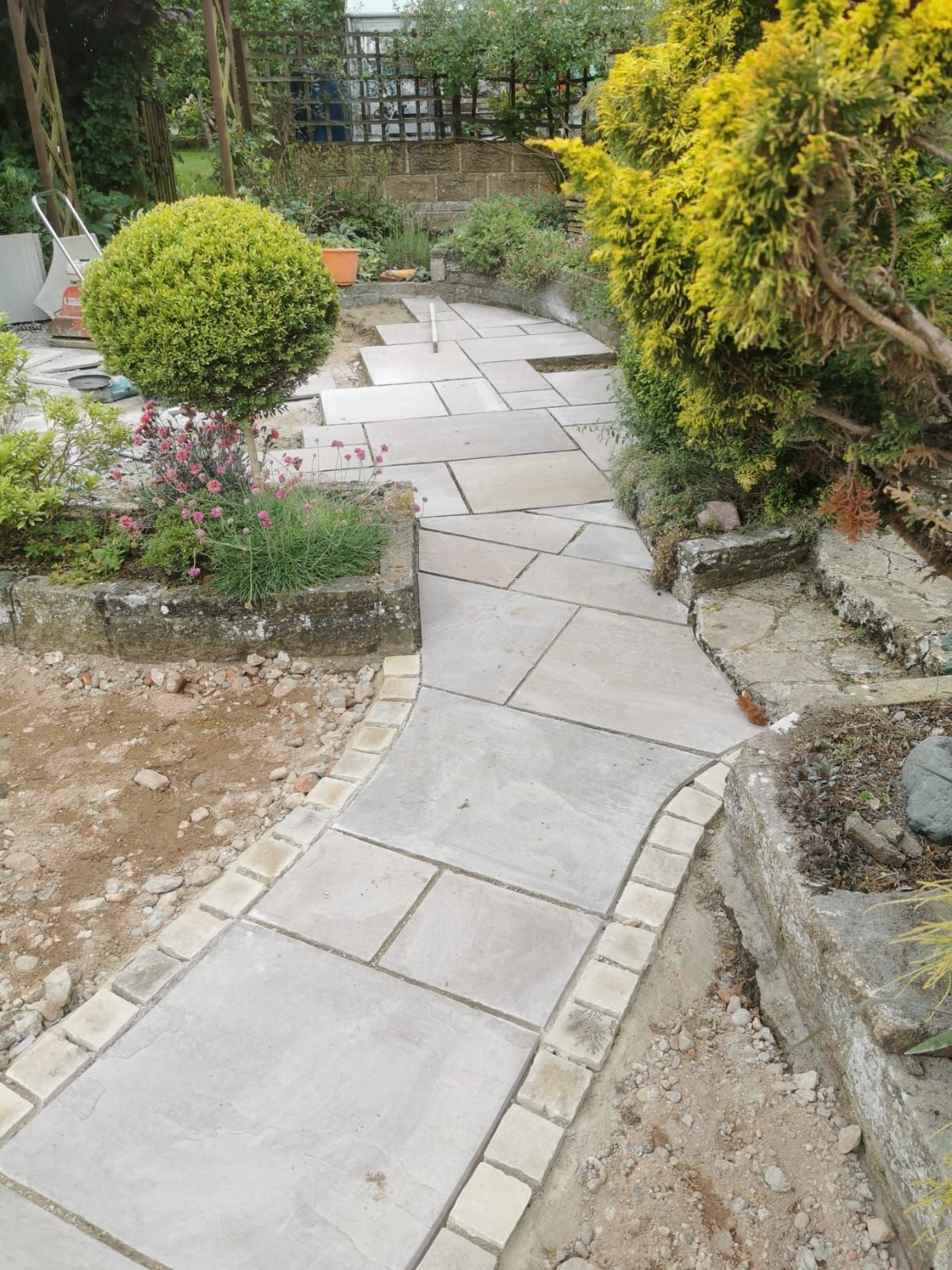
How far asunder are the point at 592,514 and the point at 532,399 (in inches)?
78.6

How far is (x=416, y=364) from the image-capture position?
733 cm

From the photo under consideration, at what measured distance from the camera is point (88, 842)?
2.82 meters

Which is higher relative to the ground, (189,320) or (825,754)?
(189,320)

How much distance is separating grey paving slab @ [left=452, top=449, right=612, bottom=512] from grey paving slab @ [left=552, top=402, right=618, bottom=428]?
0.58 m

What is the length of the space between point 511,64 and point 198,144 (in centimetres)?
451

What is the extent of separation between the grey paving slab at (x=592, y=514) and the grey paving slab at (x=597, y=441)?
20.2 inches

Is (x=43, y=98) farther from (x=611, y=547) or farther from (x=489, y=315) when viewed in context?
(x=611, y=547)

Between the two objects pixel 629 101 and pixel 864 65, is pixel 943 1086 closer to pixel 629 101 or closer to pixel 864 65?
pixel 864 65

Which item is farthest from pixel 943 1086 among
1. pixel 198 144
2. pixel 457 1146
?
pixel 198 144

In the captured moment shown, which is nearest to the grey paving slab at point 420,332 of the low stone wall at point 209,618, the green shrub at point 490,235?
the green shrub at point 490,235

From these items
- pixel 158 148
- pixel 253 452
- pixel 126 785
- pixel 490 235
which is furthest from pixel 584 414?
pixel 158 148

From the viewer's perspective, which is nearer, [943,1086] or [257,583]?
[943,1086]

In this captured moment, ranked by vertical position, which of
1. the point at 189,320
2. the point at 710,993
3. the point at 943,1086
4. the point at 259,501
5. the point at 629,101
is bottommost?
the point at 710,993

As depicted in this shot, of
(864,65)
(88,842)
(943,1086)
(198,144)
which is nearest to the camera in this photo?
(864,65)
